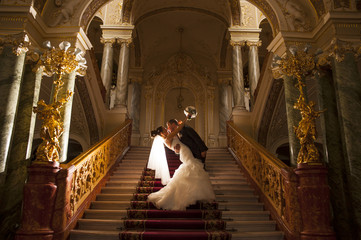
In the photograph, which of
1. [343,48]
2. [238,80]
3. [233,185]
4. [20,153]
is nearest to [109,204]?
[20,153]

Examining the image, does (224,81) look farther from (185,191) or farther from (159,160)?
(185,191)

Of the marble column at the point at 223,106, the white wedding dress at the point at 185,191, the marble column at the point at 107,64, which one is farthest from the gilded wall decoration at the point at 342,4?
the marble column at the point at 223,106

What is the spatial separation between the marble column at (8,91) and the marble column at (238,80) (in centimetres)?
678

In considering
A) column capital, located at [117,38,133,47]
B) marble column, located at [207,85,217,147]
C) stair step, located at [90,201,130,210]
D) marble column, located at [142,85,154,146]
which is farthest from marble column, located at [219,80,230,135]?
stair step, located at [90,201,130,210]

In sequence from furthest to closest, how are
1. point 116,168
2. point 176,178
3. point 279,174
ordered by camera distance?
point 116,168 → point 176,178 → point 279,174

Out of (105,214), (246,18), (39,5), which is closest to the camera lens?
(105,214)

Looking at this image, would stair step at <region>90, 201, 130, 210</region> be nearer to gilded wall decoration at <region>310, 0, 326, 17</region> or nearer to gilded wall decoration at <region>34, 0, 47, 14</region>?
gilded wall decoration at <region>34, 0, 47, 14</region>

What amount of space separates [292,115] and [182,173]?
2.84m

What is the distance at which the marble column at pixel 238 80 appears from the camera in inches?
409

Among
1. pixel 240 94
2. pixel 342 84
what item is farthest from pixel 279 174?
pixel 240 94

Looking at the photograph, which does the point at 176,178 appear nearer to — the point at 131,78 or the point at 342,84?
the point at 342,84

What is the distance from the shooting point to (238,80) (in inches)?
420

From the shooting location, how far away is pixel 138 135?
13.7m

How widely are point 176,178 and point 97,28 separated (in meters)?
11.6
